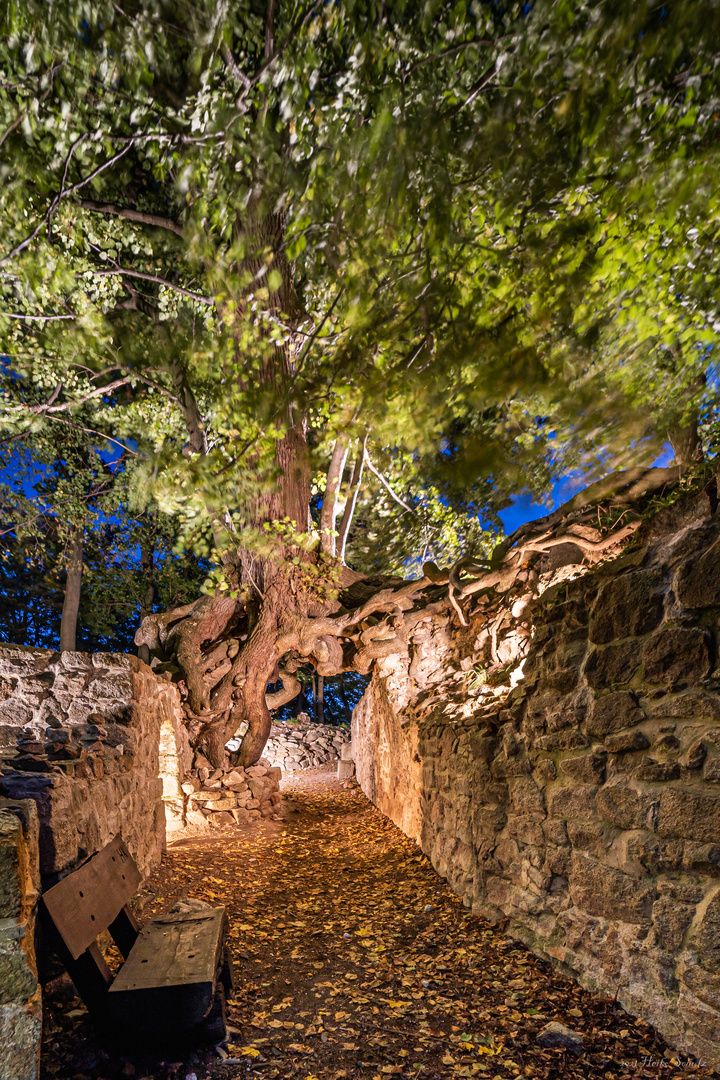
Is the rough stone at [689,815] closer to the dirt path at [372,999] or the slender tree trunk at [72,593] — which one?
the dirt path at [372,999]

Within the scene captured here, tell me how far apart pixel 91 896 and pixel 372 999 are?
1.57 m

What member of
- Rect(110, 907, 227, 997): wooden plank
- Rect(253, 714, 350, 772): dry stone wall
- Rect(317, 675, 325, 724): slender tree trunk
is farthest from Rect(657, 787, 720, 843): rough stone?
Rect(317, 675, 325, 724): slender tree trunk

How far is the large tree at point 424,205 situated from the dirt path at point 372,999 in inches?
109

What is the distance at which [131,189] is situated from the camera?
7102mm

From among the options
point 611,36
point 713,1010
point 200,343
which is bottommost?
point 713,1010

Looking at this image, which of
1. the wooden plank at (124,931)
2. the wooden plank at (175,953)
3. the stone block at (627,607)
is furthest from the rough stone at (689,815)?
the wooden plank at (124,931)

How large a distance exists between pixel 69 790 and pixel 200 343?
4198 millimetres

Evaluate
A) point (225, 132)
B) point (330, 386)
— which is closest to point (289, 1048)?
point (330, 386)

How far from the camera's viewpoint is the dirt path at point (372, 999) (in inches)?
82.0

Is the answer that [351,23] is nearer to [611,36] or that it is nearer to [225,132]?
[225,132]

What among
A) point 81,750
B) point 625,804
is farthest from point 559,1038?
point 81,750

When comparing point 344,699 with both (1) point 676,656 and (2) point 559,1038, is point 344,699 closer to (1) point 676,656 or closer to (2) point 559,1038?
(2) point 559,1038

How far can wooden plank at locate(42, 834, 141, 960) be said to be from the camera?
1.97 m

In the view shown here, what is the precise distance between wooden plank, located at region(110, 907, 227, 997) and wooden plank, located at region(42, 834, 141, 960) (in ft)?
0.68
